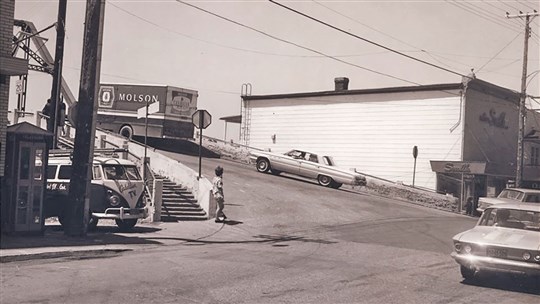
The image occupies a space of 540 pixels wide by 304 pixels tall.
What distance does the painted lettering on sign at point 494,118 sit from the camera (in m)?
36.4

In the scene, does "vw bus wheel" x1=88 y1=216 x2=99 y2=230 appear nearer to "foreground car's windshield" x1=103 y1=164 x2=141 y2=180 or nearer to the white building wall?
"foreground car's windshield" x1=103 y1=164 x2=141 y2=180

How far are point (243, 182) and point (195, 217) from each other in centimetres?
716

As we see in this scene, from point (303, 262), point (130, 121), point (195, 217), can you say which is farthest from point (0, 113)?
point (130, 121)

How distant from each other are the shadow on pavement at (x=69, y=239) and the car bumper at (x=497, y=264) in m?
7.20

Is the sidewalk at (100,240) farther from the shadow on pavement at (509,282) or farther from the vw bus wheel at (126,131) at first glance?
the vw bus wheel at (126,131)

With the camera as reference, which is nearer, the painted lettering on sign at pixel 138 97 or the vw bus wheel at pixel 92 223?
the vw bus wheel at pixel 92 223

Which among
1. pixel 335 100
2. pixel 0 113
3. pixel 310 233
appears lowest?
pixel 310 233

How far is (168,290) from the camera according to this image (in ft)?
26.0

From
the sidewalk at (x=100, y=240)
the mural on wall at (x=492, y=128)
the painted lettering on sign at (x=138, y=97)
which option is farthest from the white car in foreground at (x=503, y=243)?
the mural on wall at (x=492, y=128)

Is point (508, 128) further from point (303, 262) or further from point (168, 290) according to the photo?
point (168, 290)

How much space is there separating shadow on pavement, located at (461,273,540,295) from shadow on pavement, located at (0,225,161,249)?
7.32 meters

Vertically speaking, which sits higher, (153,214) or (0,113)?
(0,113)

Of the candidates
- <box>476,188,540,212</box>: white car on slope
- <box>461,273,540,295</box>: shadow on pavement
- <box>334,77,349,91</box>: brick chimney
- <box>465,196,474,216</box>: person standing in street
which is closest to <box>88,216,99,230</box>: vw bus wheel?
<box>461,273,540,295</box>: shadow on pavement

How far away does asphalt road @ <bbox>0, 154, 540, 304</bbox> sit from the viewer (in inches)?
306
